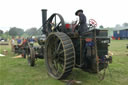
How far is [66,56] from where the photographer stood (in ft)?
12.3

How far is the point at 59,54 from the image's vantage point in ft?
14.5

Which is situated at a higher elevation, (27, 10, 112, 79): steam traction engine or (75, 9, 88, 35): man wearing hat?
(75, 9, 88, 35): man wearing hat

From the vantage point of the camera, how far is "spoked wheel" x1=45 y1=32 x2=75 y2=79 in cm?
380

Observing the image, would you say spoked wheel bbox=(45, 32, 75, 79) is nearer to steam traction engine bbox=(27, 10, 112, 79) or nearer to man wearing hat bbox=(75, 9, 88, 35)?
steam traction engine bbox=(27, 10, 112, 79)

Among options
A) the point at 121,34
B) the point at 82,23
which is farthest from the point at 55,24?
the point at 121,34

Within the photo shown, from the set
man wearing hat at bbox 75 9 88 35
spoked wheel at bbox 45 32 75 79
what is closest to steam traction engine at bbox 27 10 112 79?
spoked wheel at bbox 45 32 75 79

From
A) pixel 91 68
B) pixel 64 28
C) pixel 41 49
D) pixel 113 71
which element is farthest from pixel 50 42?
pixel 113 71

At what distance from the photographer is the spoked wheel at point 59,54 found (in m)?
3.80

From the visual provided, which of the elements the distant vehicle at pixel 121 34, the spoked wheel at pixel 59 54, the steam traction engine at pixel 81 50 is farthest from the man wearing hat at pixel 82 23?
the distant vehicle at pixel 121 34

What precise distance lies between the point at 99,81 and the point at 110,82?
1.07 feet

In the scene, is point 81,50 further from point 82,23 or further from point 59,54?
point 82,23

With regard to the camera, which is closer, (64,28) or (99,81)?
(99,81)

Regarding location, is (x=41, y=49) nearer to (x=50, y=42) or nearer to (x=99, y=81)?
(x=50, y=42)

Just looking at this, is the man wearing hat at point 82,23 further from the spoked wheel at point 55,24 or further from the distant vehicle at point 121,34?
the distant vehicle at point 121,34
